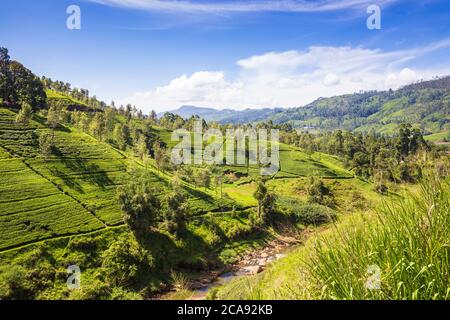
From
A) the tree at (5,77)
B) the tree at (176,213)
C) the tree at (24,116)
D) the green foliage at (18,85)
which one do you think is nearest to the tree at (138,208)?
the tree at (176,213)

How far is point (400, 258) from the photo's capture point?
5039mm

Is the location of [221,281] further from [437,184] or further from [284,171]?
[284,171]

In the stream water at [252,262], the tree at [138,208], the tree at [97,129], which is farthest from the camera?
the tree at [97,129]

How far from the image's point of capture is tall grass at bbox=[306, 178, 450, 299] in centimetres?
467

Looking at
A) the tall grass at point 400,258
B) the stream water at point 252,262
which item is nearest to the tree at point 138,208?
the stream water at point 252,262

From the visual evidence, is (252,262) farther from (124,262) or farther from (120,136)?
(120,136)

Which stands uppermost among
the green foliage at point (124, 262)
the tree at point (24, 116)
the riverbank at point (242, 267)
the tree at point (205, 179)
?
the tree at point (24, 116)

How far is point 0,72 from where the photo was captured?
11725cm

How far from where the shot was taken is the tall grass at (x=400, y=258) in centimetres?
467

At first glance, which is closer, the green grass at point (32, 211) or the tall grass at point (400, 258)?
the tall grass at point (400, 258)

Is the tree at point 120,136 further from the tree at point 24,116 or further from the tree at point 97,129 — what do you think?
the tree at point 24,116

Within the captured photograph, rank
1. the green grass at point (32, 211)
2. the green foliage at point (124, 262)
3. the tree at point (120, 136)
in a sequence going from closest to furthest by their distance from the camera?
1. the green foliage at point (124, 262)
2. the green grass at point (32, 211)
3. the tree at point (120, 136)

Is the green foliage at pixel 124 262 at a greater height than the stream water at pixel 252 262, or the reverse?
the green foliage at pixel 124 262
